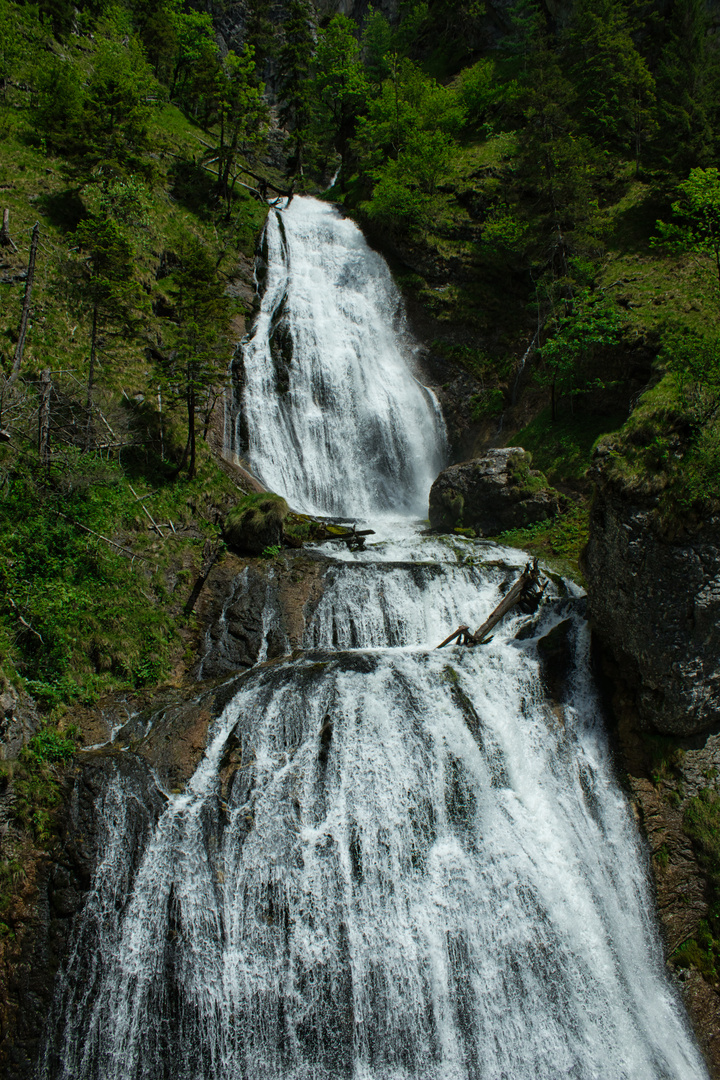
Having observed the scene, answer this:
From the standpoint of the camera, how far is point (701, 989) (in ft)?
24.5

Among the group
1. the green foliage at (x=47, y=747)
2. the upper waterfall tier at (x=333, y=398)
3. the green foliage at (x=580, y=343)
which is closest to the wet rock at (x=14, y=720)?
the green foliage at (x=47, y=747)

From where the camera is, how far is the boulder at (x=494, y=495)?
15750 mm

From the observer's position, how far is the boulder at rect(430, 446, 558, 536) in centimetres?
1575

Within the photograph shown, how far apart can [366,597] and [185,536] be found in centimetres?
469

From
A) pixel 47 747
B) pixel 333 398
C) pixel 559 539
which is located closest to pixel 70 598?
pixel 47 747

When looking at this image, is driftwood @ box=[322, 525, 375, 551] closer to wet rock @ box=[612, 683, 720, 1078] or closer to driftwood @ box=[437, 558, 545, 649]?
driftwood @ box=[437, 558, 545, 649]

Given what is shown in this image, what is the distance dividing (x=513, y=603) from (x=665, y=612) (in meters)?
3.46

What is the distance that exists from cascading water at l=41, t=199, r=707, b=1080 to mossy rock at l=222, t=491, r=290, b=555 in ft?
14.1

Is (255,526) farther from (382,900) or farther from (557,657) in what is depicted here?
(382,900)

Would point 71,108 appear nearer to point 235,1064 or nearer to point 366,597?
point 366,597

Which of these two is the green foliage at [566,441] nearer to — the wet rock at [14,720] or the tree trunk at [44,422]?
the tree trunk at [44,422]

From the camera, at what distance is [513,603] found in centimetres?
1200

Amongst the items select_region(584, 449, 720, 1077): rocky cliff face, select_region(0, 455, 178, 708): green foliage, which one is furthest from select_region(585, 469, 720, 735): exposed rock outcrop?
select_region(0, 455, 178, 708): green foliage

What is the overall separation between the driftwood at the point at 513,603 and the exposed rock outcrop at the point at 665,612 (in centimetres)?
240
